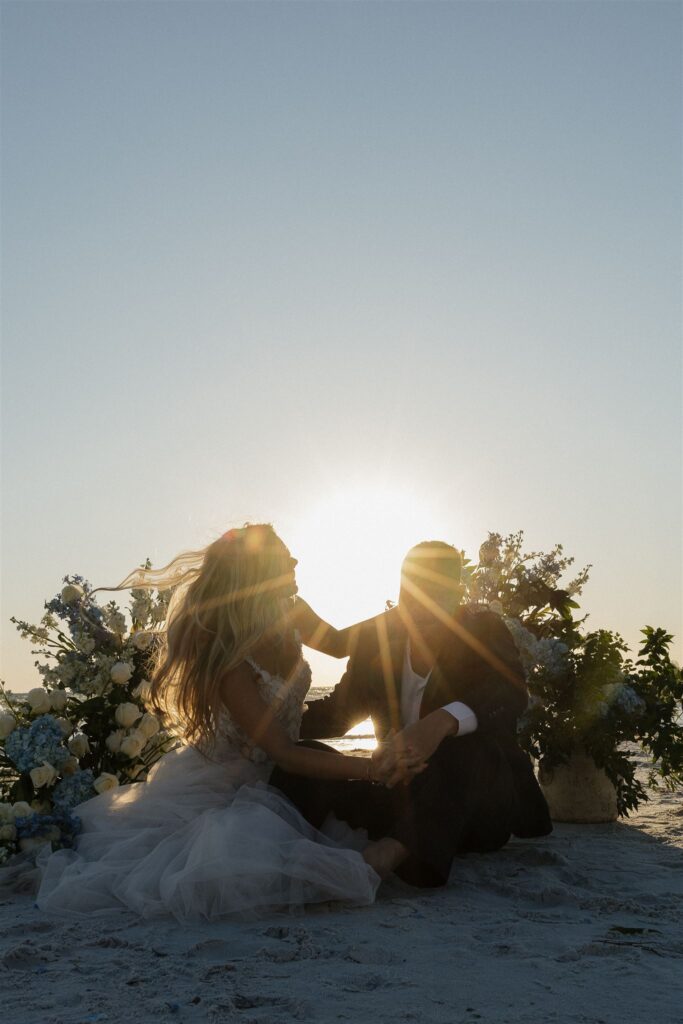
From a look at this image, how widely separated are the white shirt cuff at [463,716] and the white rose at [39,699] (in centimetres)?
257

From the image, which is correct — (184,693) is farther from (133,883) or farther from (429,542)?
(429,542)

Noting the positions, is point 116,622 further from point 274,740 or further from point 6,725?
point 274,740

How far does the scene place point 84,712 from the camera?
6270 millimetres

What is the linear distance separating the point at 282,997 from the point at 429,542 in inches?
132

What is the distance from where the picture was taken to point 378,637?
20.4ft

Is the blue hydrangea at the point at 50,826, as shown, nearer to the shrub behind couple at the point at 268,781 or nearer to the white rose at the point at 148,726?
the shrub behind couple at the point at 268,781

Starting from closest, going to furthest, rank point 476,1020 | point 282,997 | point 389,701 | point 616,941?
point 476,1020, point 282,997, point 616,941, point 389,701

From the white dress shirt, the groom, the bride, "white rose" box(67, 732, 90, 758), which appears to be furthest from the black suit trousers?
"white rose" box(67, 732, 90, 758)

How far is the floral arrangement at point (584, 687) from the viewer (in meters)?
6.72

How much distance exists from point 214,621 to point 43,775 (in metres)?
1.58

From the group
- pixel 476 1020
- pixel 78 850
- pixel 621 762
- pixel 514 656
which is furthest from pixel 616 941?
pixel 621 762

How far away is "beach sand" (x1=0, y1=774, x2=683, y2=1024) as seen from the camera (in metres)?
3.04

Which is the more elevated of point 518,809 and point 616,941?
point 518,809

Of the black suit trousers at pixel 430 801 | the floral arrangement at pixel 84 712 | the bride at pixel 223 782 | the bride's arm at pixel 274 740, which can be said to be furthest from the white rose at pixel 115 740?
the bride's arm at pixel 274 740
